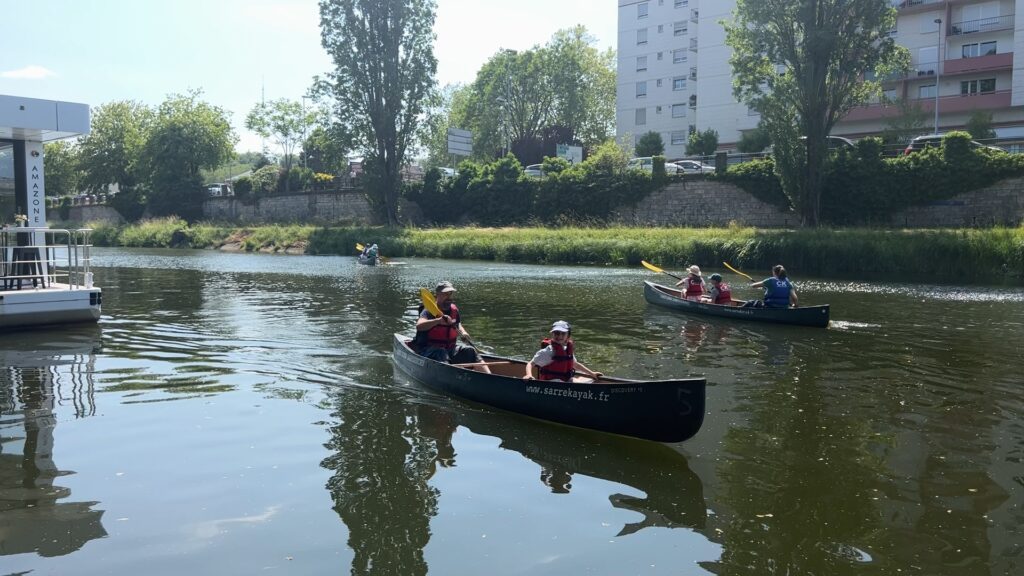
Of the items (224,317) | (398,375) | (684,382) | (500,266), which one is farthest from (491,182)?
(684,382)

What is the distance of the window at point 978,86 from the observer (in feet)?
174

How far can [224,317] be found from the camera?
768 inches

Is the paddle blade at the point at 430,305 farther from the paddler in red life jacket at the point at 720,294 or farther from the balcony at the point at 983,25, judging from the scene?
the balcony at the point at 983,25

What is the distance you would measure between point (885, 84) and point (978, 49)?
5864mm

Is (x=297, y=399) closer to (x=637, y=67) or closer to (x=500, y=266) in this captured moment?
(x=500, y=266)

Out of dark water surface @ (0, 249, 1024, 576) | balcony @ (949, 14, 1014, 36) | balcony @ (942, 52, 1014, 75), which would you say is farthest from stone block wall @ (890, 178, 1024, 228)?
balcony @ (949, 14, 1014, 36)

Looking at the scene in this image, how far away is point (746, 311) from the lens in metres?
18.8

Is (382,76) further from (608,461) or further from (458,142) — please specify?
(608,461)

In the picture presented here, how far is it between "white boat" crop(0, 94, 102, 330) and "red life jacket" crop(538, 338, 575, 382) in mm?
10980

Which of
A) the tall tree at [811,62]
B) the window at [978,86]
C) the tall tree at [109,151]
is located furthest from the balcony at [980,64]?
the tall tree at [109,151]

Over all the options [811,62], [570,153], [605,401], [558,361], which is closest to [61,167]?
[570,153]

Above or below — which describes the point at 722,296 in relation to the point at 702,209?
below

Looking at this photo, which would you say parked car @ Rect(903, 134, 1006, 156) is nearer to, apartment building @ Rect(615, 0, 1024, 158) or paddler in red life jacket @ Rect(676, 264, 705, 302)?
apartment building @ Rect(615, 0, 1024, 158)

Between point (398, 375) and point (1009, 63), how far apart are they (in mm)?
53444
